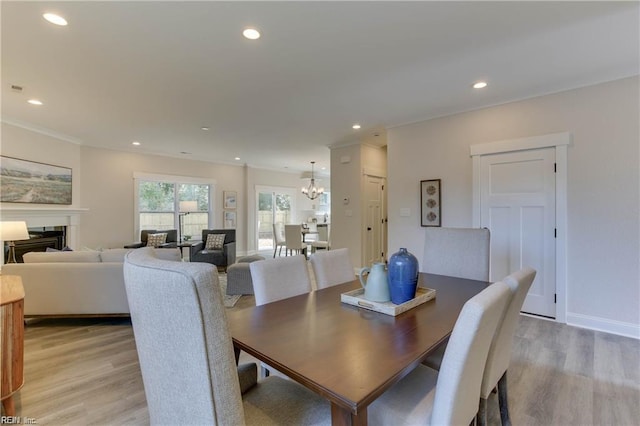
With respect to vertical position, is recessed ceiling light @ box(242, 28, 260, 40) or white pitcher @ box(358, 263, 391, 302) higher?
recessed ceiling light @ box(242, 28, 260, 40)

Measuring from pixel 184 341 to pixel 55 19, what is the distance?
2.52 metres

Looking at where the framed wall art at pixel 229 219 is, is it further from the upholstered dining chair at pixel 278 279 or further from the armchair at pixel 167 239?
the upholstered dining chair at pixel 278 279

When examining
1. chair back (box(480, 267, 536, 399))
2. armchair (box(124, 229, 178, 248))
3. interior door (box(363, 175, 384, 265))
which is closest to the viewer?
chair back (box(480, 267, 536, 399))

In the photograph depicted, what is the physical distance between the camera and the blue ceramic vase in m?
1.58

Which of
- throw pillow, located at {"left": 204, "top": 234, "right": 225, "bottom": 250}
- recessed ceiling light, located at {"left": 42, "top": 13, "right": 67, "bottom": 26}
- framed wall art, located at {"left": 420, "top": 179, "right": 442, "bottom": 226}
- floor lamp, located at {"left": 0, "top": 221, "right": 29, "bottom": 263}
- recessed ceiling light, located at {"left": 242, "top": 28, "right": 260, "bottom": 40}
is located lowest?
throw pillow, located at {"left": 204, "top": 234, "right": 225, "bottom": 250}

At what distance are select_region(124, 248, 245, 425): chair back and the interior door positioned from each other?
4.85 m

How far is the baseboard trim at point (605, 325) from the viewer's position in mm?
2859

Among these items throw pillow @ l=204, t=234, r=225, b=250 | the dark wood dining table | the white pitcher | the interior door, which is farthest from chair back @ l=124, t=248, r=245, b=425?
throw pillow @ l=204, t=234, r=225, b=250

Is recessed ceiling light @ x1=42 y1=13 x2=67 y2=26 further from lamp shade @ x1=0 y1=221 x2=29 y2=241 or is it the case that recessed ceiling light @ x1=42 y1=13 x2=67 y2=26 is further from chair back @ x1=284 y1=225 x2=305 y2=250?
chair back @ x1=284 y1=225 x2=305 y2=250

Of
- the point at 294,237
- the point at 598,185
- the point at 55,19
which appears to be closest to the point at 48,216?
the point at 55,19

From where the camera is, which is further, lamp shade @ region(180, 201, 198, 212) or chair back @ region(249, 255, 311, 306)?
lamp shade @ region(180, 201, 198, 212)

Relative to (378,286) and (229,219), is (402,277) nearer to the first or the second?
(378,286)

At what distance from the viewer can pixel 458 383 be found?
3.09 feet

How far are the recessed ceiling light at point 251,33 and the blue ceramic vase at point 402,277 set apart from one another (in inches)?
73.1
